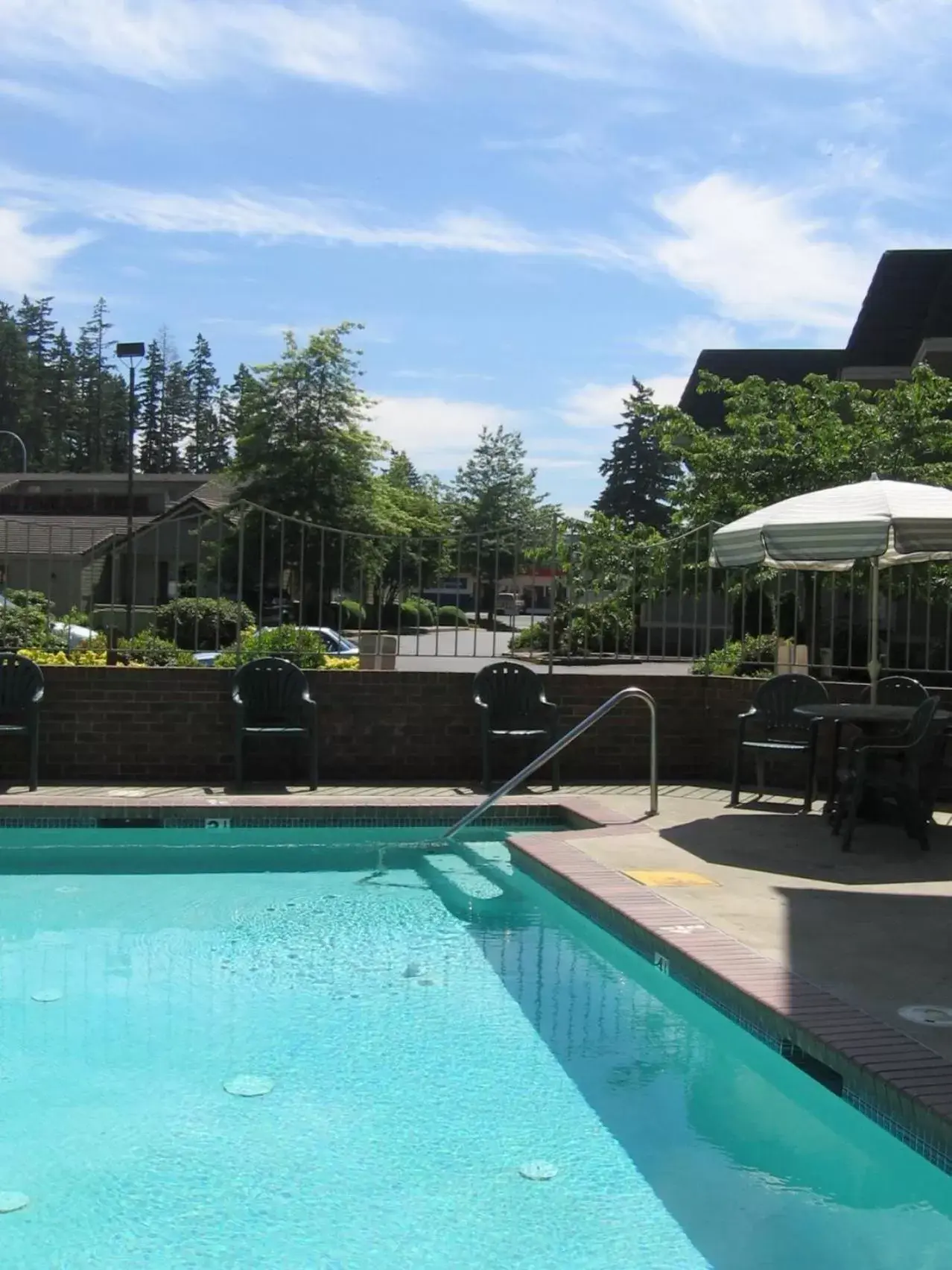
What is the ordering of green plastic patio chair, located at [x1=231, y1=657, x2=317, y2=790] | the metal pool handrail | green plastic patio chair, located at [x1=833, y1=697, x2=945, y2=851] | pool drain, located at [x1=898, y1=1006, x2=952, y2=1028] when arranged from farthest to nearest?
1. green plastic patio chair, located at [x1=231, y1=657, x2=317, y2=790]
2. the metal pool handrail
3. green plastic patio chair, located at [x1=833, y1=697, x2=945, y2=851]
4. pool drain, located at [x1=898, y1=1006, x2=952, y2=1028]

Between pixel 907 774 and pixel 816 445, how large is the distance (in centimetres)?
920

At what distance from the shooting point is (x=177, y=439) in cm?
8606

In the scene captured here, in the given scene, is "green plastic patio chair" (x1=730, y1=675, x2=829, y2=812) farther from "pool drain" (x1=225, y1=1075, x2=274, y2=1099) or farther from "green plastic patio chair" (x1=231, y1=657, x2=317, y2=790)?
"pool drain" (x1=225, y1=1075, x2=274, y2=1099)

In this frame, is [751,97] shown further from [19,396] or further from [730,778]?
[19,396]

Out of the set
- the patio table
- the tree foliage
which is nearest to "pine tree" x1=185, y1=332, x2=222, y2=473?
the tree foliage

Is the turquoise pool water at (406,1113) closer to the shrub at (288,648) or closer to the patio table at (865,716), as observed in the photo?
the patio table at (865,716)

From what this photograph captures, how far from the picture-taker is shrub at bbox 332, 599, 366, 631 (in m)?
10.1

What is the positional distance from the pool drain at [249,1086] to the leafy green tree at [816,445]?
11.7m

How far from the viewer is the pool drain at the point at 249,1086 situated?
14.2 ft

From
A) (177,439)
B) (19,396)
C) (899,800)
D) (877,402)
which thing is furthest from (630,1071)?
(177,439)

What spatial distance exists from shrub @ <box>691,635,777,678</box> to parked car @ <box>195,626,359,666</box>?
2.90m

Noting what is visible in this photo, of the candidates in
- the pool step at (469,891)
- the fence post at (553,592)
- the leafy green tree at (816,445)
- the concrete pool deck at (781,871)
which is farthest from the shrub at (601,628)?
the leafy green tree at (816,445)

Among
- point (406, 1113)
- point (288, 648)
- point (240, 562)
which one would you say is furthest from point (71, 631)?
point (406, 1113)

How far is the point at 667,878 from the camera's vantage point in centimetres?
642
